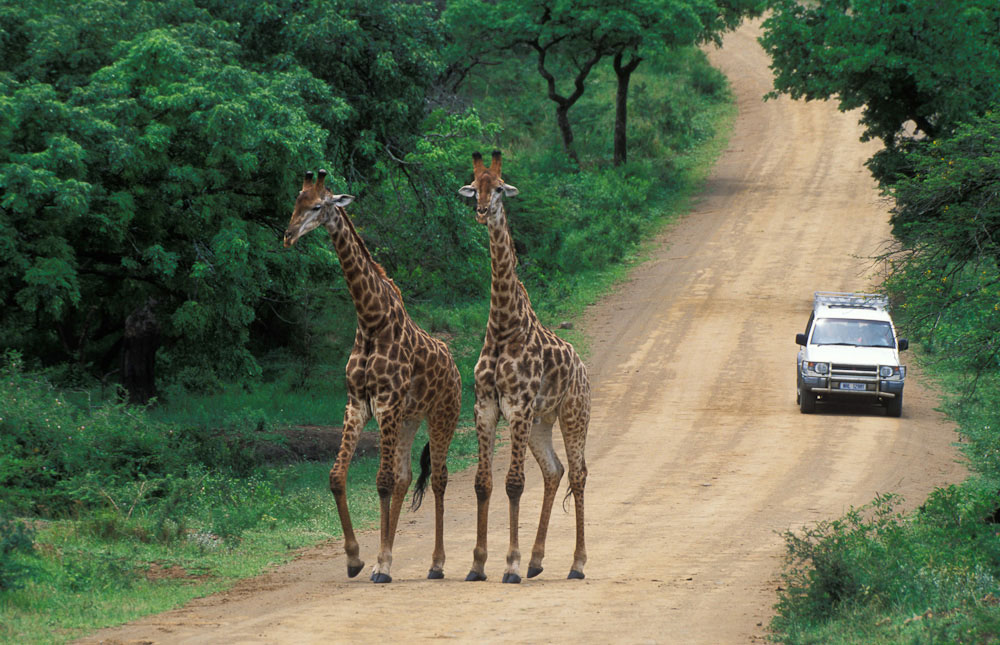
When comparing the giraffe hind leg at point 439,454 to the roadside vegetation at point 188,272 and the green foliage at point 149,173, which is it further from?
the green foliage at point 149,173

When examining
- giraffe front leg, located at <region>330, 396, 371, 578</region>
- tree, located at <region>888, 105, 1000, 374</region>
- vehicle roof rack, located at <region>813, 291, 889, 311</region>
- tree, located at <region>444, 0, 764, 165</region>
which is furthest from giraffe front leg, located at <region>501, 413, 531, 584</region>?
tree, located at <region>444, 0, 764, 165</region>

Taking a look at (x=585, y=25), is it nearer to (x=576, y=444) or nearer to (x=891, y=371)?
(x=891, y=371)

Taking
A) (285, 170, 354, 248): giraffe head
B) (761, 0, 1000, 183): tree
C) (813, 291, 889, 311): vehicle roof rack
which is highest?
(761, 0, 1000, 183): tree

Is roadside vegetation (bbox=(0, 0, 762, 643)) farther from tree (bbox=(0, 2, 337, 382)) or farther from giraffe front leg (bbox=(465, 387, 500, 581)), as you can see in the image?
giraffe front leg (bbox=(465, 387, 500, 581))

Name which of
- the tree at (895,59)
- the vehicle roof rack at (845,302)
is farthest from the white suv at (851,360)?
the tree at (895,59)

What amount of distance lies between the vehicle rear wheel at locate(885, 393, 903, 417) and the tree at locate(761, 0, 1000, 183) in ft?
29.0

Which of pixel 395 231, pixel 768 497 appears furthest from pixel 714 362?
pixel 768 497

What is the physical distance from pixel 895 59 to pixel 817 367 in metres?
11.6

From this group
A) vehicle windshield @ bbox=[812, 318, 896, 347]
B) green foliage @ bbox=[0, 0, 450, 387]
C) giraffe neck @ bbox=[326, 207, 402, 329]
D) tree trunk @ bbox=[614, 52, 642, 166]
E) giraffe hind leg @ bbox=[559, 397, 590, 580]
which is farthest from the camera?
tree trunk @ bbox=[614, 52, 642, 166]

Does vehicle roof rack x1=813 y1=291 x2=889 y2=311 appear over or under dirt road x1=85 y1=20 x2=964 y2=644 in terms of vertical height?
over

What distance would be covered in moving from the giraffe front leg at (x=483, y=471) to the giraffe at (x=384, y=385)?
1.40 feet

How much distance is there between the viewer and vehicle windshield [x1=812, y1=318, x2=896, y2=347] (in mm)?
23922

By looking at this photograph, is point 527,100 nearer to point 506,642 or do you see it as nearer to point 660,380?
point 660,380

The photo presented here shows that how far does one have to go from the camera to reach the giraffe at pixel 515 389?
1165cm
